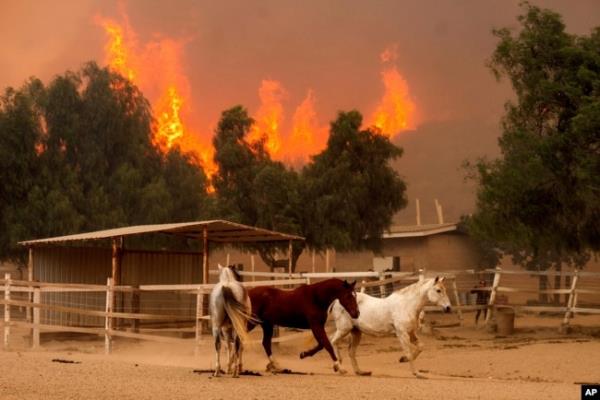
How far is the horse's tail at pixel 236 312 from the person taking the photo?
13.4 meters

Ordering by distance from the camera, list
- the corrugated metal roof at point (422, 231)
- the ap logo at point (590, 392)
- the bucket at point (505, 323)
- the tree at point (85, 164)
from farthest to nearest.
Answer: the corrugated metal roof at point (422, 231), the tree at point (85, 164), the bucket at point (505, 323), the ap logo at point (590, 392)

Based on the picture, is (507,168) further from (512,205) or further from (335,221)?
(335,221)

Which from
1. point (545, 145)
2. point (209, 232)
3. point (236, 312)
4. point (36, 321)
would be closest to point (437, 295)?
point (236, 312)

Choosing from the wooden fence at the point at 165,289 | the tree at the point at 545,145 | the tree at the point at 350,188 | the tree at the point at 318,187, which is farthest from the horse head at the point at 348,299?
the tree at the point at 350,188

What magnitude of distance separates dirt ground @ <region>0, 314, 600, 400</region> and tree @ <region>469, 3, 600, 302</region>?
9.89 feet

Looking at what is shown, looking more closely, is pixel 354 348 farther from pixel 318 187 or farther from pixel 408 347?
pixel 318 187

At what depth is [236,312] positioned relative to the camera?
1348 centimetres

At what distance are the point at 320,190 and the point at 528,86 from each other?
1237cm

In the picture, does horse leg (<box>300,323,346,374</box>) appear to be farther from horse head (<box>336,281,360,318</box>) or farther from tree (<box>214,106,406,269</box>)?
tree (<box>214,106,406,269</box>)

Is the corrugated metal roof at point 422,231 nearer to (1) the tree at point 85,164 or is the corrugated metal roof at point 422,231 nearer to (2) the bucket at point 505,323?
(1) the tree at point 85,164

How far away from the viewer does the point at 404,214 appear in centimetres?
10000

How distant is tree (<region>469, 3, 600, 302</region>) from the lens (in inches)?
852

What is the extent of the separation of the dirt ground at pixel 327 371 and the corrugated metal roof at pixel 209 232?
8.82 ft

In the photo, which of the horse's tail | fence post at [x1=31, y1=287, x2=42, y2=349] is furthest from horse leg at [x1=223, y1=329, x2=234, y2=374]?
fence post at [x1=31, y1=287, x2=42, y2=349]
